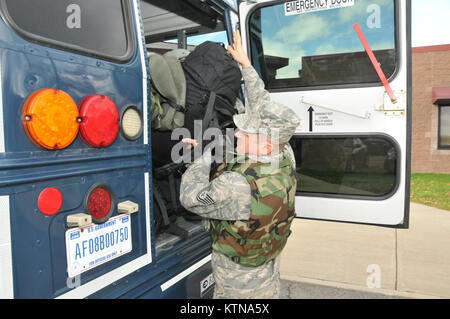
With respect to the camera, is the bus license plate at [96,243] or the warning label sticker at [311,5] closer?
the bus license plate at [96,243]

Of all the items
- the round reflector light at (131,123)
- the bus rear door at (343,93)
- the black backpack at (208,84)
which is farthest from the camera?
the bus rear door at (343,93)

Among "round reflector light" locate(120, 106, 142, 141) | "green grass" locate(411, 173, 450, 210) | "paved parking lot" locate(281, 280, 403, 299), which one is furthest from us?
"green grass" locate(411, 173, 450, 210)

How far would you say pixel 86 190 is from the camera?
4.22 feet

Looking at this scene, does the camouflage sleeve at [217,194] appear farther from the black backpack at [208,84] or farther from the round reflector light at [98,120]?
the round reflector light at [98,120]

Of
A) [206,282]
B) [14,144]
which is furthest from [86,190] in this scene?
[206,282]

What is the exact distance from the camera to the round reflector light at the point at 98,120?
122 centimetres

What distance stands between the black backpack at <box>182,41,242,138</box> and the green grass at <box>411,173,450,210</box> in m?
7.72

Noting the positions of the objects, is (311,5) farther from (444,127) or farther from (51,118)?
(444,127)

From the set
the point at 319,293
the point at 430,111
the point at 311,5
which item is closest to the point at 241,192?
the point at 311,5

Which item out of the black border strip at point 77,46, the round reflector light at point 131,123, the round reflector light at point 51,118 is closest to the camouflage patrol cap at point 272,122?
the round reflector light at point 131,123

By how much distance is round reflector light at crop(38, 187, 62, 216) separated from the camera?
3.72 feet

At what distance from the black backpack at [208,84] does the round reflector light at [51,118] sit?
762mm

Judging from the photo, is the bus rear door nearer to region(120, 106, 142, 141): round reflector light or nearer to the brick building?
region(120, 106, 142, 141): round reflector light

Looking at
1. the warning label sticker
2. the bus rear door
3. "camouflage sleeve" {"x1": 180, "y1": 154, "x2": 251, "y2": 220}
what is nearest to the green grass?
the bus rear door
